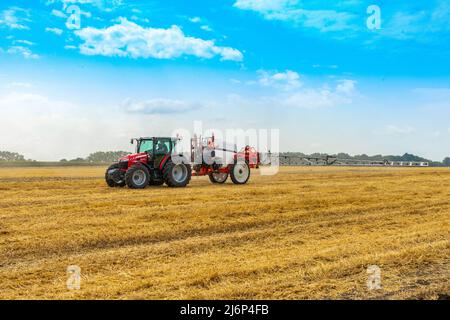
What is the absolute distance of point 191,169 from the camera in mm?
19797

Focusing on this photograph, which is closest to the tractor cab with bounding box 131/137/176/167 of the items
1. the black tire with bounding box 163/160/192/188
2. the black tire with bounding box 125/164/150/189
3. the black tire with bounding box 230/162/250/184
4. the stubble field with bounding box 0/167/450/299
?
the black tire with bounding box 163/160/192/188

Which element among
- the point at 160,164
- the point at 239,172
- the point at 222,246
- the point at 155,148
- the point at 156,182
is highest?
the point at 155,148

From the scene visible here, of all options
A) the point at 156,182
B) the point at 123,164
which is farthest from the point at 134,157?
the point at 156,182

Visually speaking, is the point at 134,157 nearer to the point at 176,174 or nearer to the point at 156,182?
the point at 156,182

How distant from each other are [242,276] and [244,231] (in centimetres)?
369

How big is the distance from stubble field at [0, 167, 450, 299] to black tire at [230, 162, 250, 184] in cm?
540

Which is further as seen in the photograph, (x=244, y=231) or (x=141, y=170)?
(x=141, y=170)

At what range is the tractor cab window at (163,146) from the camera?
18.7 m

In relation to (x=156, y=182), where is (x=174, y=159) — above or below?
above

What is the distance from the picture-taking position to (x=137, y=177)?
17.9 metres

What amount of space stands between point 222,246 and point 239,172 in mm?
12532

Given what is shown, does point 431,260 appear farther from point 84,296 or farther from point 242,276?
point 84,296

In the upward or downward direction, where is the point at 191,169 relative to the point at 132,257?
upward
